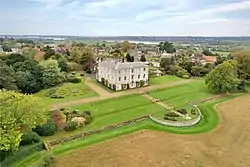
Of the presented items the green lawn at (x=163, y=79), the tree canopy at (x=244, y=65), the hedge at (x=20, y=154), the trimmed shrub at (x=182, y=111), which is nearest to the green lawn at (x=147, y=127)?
the hedge at (x=20, y=154)

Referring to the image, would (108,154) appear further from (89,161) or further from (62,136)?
(62,136)

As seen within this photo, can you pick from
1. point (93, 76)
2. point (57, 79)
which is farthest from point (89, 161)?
point (93, 76)

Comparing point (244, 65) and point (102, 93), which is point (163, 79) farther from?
point (244, 65)

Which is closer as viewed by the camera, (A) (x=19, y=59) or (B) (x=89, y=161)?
(B) (x=89, y=161)

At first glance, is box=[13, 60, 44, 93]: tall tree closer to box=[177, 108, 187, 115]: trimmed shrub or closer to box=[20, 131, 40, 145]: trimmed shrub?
box=[20, 131, 40, 145]: trimmed shrub

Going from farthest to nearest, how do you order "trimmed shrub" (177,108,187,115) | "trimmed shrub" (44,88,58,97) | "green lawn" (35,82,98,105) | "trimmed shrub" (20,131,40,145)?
"trimmed shrub" (44,88,58,97), "green lawn" (35,82,98,105), "trimmed shrub" (177,108,187,115), "trimmed shrub" (20,131,40,145)

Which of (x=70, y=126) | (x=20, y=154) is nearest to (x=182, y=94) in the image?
(x=70, y=126)

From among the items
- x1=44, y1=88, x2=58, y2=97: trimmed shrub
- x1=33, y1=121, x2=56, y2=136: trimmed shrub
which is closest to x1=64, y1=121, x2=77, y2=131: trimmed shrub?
x1=33, y1=121, x2=56, y2=136: trimmed shrub
